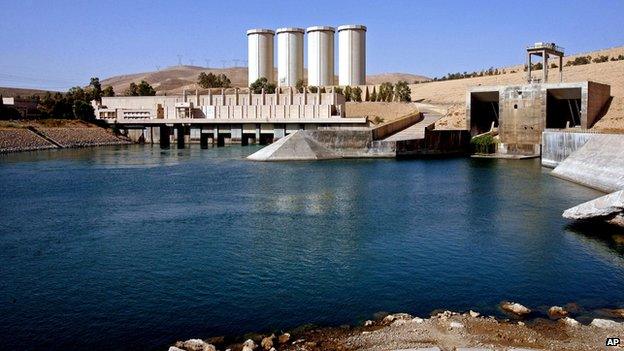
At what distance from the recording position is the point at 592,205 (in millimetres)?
20188

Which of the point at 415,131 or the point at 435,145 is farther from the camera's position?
the point at 415,131

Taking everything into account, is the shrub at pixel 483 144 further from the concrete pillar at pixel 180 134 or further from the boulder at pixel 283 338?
the boulder at pixel 283 338

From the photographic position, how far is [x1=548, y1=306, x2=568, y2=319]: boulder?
483 inches

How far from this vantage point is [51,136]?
234ft

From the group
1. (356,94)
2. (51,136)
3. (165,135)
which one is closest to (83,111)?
(165,135)

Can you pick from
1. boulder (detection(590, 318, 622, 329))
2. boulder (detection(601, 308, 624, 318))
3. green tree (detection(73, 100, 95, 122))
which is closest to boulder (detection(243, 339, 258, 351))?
boulder (detection(590, 318, 622, 329))

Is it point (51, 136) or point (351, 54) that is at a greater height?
point (351, 54)

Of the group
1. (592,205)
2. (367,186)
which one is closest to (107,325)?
(592,205)

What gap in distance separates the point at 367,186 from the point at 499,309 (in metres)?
20.7

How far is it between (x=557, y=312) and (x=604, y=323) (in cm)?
116

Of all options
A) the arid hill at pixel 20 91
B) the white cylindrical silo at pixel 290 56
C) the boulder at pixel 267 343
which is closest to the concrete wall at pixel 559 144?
the boulder at pixel 267 343

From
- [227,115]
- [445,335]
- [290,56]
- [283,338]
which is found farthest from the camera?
[290,56]

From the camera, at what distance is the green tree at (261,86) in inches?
3531

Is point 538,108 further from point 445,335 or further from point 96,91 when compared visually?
point 96,91
